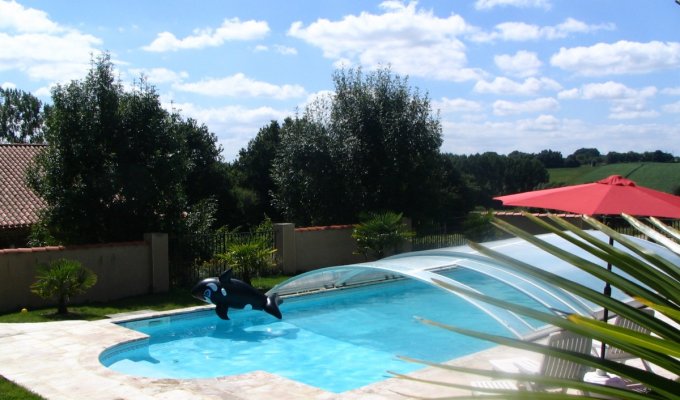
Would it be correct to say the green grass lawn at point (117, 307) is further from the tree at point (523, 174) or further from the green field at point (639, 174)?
the tree at point (523, 174)

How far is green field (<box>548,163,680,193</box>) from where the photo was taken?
21.4 meters

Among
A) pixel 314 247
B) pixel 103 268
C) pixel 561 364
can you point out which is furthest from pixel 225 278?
pixel 561 364

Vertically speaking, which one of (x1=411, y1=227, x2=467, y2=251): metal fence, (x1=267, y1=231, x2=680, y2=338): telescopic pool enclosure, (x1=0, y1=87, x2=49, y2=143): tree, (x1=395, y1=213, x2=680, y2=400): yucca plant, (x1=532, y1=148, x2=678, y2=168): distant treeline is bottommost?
(x1=411, y1=227, x2=467, y2=251): metal fence

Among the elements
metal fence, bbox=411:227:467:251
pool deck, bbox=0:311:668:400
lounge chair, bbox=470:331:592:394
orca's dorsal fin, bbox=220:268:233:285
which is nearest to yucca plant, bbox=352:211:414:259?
metal fence, bbox=411:227:467:251

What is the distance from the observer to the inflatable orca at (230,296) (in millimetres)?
14055

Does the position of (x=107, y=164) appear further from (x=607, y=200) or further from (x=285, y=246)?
(x=607, y=200)

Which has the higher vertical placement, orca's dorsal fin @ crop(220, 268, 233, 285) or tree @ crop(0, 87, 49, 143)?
tree @ crop(0, 87, 49, 143)

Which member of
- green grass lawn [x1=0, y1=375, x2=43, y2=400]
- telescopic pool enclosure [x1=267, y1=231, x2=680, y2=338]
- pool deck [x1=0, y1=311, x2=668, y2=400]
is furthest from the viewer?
telescopic pool enclosure [x1=267, y1=231, x2=680, y2=338]

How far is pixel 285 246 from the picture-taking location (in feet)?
66.6

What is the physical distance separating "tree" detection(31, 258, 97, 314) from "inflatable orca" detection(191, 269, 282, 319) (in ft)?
8.47

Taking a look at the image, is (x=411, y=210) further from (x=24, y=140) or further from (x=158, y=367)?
(x=24, y=140)

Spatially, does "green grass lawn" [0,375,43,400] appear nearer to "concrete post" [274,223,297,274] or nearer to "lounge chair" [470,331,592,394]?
"lounge chair" [470,331,592,394]

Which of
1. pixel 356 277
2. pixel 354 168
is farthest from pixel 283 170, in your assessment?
pixel 356 277

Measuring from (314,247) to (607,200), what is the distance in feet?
46.2
